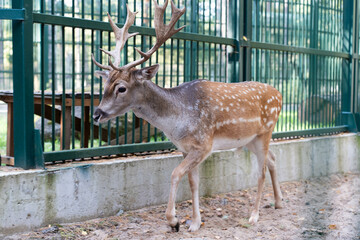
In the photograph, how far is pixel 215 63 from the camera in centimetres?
729

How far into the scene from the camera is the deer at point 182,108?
4.98 metres

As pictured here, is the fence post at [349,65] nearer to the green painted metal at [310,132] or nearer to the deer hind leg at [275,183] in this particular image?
the green painted metal at [310,132]

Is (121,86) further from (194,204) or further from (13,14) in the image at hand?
→ (194,204)

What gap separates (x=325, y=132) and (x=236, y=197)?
308 centimetres

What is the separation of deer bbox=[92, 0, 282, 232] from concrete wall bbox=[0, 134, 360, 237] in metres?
0.70

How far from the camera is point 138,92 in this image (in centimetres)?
509

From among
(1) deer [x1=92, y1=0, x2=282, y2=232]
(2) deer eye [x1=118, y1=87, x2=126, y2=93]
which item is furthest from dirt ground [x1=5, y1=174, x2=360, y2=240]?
(2) deer eye [x1=118, y1=87, x2=126, y2=93]

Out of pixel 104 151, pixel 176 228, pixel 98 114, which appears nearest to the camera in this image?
pixel 98 114

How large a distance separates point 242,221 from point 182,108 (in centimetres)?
154

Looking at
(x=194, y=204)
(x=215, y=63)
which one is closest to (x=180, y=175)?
(x=194, y=204)

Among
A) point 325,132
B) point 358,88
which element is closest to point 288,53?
point 325,132

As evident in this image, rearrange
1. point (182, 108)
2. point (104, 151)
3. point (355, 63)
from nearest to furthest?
point (182, 108)
point (104, 151)
point (355, 63)

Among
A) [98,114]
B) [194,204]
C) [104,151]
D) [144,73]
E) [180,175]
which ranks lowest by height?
[194,204]

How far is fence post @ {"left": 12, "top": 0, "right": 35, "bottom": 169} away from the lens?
4973 millimetres
